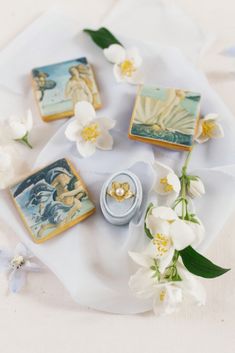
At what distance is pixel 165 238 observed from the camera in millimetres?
772

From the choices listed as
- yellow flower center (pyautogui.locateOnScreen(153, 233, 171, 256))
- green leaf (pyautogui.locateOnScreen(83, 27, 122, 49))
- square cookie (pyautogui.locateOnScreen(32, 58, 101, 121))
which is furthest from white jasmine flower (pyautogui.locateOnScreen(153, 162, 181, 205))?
green leaf (pyautogui.locateOnScreen(83, 27, 122, 49))

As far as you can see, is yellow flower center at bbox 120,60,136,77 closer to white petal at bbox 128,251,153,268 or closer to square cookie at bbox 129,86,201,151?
square cookie at bbox 129,86,201,151

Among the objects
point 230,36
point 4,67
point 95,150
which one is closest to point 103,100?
point 95,150

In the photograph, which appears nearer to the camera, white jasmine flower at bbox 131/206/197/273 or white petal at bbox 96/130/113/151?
white jasmine flower at bbox 131/206/197/273

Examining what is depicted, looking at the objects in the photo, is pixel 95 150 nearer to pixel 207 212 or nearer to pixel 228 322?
pixel 207 212

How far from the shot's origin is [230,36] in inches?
44.0

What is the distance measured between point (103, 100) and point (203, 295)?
0.50 meters

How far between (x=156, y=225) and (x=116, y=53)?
456 millimetres

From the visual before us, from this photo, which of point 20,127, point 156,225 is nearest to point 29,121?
point 20,127

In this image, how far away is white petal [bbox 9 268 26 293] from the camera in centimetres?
87

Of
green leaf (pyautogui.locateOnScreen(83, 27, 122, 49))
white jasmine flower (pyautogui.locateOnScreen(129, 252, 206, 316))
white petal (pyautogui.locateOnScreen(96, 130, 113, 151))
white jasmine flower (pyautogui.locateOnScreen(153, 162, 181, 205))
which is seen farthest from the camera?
green leaf (pyautogui.locateOnScreen(83, 27, 122, 49))

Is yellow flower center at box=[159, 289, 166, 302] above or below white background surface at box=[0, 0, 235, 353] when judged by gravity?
above

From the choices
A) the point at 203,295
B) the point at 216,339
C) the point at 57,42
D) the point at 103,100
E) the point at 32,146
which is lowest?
the point at 216,339

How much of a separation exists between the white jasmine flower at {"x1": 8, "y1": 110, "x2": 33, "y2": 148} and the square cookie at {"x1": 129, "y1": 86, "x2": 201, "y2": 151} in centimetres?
22
